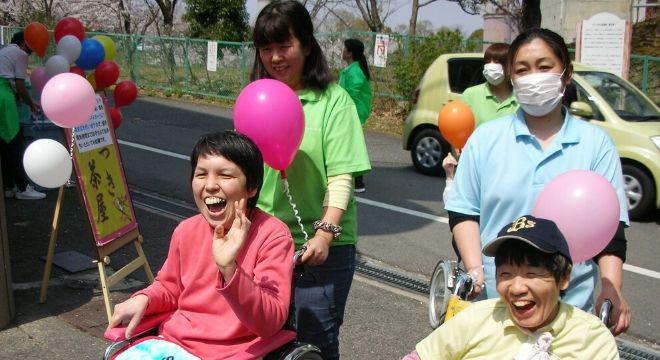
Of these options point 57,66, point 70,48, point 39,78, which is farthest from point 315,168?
point 39,78

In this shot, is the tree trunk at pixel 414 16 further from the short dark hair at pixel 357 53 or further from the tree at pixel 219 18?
the short dark hair at pixel 357 53

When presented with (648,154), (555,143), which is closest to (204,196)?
(555,143)

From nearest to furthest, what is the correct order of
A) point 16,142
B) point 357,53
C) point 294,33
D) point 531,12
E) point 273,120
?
point 273,120, point 294,33, point 16,142, point 357,53, point 531,12

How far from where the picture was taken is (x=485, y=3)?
74.2 feet

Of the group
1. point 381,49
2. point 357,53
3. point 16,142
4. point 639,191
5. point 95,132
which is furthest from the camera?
point 381,49

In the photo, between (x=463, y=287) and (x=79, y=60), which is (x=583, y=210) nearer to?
(x=463, y=287)

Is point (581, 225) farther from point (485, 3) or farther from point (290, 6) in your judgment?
point (485, 3)

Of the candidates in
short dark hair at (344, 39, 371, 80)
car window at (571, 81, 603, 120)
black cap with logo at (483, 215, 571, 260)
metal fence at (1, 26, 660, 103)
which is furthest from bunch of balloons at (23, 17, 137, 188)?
metal fence at (1, 26, 660, 103)

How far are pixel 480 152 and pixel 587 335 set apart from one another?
29.3 inches

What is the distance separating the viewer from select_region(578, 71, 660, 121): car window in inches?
348

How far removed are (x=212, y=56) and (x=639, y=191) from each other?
13.6 metres

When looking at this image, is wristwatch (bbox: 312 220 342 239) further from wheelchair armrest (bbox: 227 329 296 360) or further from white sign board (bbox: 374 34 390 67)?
white sign board (bbox: 374 34 390 67)

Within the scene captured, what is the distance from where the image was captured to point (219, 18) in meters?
23.7

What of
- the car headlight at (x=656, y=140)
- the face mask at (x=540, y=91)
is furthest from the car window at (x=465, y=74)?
the face mask at (x=540, y=91)
